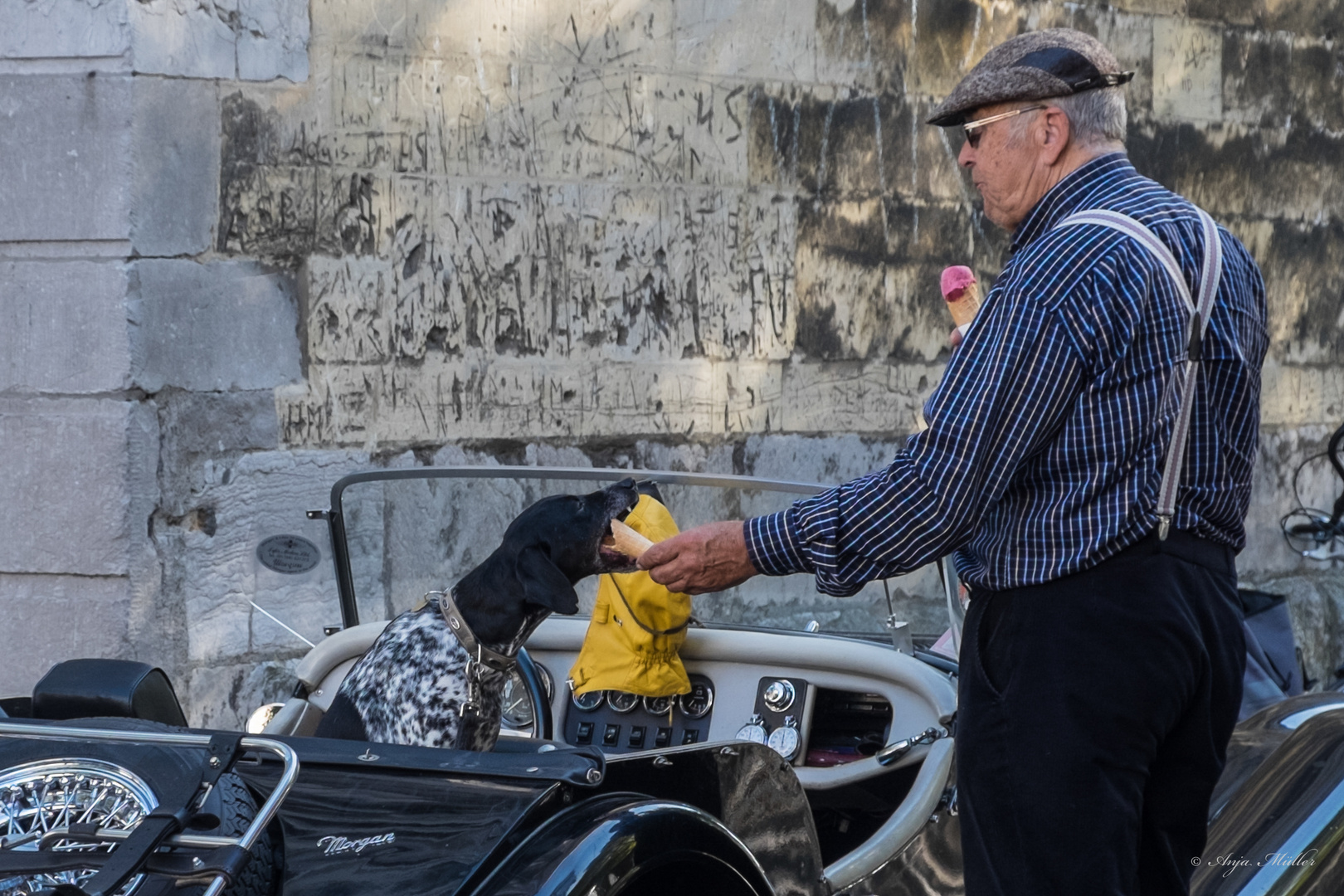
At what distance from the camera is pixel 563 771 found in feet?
6.42

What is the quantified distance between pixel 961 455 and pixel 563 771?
73 centimetres

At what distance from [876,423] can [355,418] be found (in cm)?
251

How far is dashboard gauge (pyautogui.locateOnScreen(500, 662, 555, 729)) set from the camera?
353 cm

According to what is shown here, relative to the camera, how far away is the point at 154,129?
5.02 meters

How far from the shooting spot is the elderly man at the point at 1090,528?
203cm

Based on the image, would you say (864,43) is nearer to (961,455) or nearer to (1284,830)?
(1284,830)

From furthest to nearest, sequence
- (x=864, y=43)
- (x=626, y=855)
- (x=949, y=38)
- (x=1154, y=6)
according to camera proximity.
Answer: (x=1154, y=6) → (x=949, y=38) → (x=864, y=43) → (x=626, y=855)

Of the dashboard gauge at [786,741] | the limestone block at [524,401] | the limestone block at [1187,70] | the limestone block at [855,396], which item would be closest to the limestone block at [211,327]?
the limestone block at [524,401]

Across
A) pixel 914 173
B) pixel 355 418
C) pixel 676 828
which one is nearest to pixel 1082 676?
pixel 676 828

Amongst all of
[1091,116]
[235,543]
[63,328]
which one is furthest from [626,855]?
[63,328]

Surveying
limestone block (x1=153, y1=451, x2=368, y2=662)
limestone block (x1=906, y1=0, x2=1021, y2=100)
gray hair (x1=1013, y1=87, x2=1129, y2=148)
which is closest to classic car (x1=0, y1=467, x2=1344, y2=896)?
gray hair (x1=1013, y1=87, x2=1129, y2=148)

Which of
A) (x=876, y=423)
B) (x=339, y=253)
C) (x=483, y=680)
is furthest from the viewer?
(x=876, y=423)

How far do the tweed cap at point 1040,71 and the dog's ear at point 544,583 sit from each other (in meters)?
1.46

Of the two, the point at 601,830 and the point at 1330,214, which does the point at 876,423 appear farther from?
the point at 601,830
